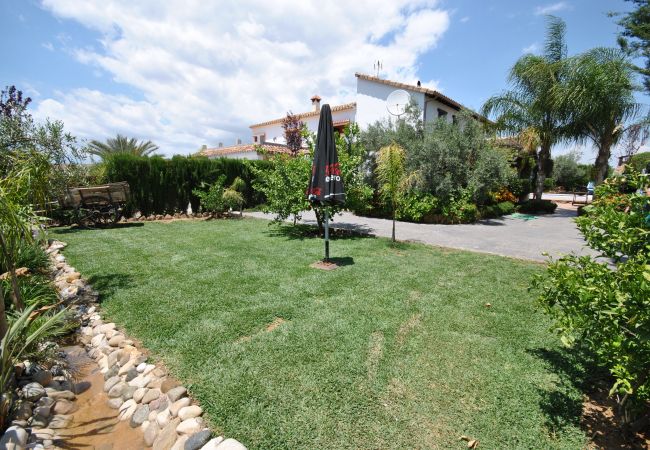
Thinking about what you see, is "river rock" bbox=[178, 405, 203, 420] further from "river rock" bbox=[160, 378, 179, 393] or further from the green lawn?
"river rock" bbox=[160, 378, 179, 393]

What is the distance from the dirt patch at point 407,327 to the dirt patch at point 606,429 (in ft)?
5.41

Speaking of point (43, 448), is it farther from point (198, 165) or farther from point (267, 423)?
point (198, 165)

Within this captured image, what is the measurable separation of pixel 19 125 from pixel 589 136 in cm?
2401

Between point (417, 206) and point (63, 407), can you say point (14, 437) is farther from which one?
point (417, 206)

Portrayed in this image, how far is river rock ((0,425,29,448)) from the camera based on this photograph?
2326mm

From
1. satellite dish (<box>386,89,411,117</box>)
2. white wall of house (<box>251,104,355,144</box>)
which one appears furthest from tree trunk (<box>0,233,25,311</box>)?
white wall of house (<box>251,104,355,144</box>)

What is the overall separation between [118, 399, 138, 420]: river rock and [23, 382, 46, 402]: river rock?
29.4 inches

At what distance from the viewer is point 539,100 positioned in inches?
638

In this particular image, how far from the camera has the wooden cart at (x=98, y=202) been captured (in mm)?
9664

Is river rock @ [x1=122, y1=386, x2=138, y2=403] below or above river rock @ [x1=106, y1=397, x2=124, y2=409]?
above

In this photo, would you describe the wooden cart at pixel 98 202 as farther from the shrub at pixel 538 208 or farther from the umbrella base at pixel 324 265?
the shrub at pixel 538 208

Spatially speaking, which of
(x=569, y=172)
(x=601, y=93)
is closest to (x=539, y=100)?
(x=601, y=93)

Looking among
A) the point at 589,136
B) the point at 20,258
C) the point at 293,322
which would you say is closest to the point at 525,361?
the point at 293,322

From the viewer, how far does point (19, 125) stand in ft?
27.1
